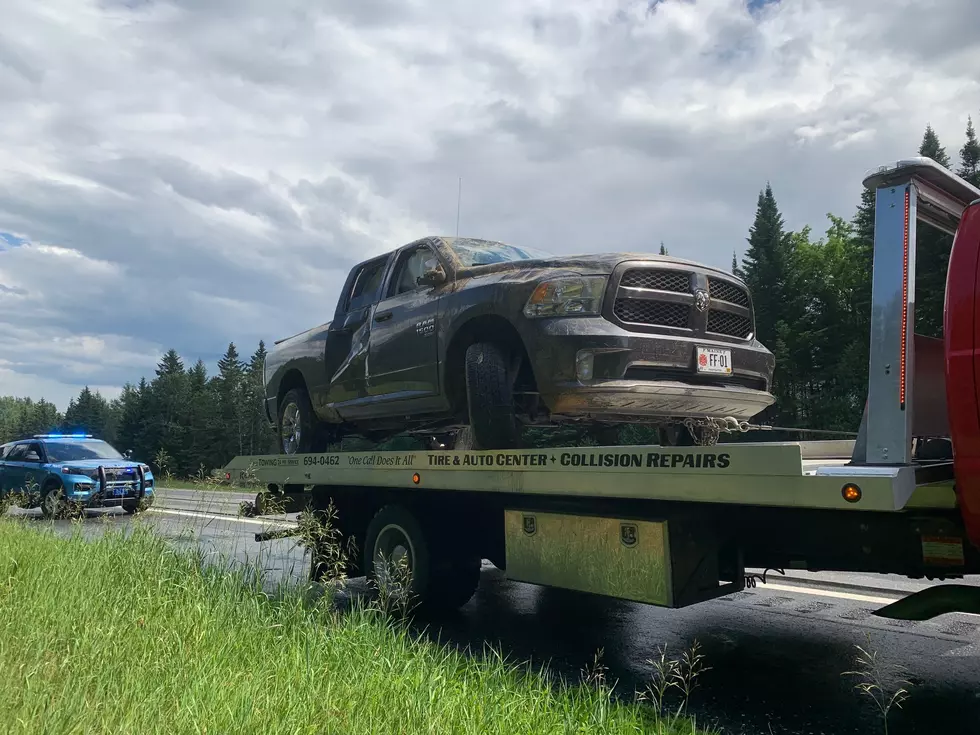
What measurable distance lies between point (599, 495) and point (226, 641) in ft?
6.66

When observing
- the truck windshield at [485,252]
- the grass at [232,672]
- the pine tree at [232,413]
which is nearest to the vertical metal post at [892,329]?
the grass at [232,672]

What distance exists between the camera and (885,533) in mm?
3350

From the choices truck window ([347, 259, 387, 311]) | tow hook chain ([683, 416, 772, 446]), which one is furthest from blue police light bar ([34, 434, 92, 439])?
tow hook chain ([683, 416, 772, 446])

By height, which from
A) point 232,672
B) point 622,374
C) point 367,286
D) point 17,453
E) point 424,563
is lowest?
point 232,672

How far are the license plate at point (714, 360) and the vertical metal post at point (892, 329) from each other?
1.40 metres

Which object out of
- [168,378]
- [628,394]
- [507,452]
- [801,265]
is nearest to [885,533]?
[628,394]

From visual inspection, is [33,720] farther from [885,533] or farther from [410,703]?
[885,533]

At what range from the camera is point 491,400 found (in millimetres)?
4922

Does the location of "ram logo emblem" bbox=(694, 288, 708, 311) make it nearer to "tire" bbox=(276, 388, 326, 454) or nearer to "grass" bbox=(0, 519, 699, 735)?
"grass" bbox=(0, 519, 699, 735)

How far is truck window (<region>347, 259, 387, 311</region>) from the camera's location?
269 inches

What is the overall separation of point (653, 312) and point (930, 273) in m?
1.48

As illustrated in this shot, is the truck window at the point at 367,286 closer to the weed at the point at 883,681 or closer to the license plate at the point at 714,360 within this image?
the license plate at the point at 714,360

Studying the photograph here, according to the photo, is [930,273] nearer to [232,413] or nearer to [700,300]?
[700,300]

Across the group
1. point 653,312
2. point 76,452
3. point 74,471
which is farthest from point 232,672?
point 76,452
